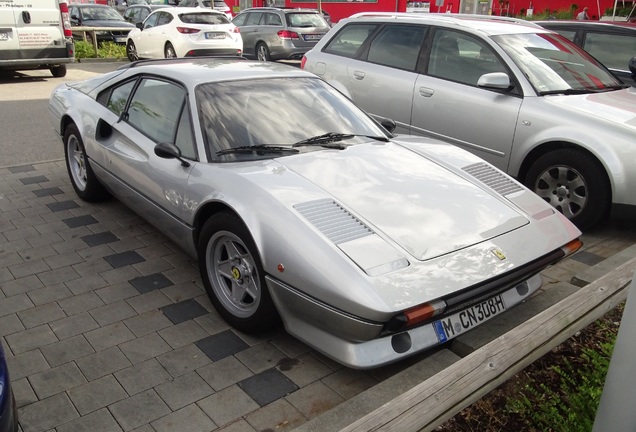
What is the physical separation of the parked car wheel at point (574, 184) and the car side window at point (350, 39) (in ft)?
8.87

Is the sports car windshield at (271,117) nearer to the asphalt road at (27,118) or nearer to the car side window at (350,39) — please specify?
the car side window at (350,39)

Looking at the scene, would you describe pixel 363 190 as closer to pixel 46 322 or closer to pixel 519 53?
pixel 46 322

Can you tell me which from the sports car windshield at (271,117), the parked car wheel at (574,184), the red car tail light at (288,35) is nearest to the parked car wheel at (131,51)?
the red car tail light at (288,35)

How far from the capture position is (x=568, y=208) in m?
5.07

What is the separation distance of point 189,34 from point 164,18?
1231 millimetres

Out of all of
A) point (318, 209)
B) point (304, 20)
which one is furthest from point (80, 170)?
point (304, 20)

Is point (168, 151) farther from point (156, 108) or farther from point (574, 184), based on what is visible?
point (574, 184)

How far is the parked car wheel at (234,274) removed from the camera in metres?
3.23

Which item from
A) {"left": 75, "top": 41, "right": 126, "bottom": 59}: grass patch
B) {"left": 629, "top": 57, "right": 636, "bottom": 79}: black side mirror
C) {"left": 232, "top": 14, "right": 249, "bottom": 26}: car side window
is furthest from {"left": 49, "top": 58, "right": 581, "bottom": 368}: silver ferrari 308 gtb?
{"left": 232, "top": 14, "right": 249, "bottom": 26}: car side window

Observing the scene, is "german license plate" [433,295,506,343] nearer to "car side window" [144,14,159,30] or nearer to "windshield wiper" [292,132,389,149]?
"windshield wiper" [292,132,389,149]

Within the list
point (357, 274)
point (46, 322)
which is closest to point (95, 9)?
point (46, 322)

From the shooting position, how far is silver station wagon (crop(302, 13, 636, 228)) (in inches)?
191

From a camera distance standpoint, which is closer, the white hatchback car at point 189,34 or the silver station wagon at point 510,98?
the silver station wagon at point 510,98

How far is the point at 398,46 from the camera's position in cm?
642
